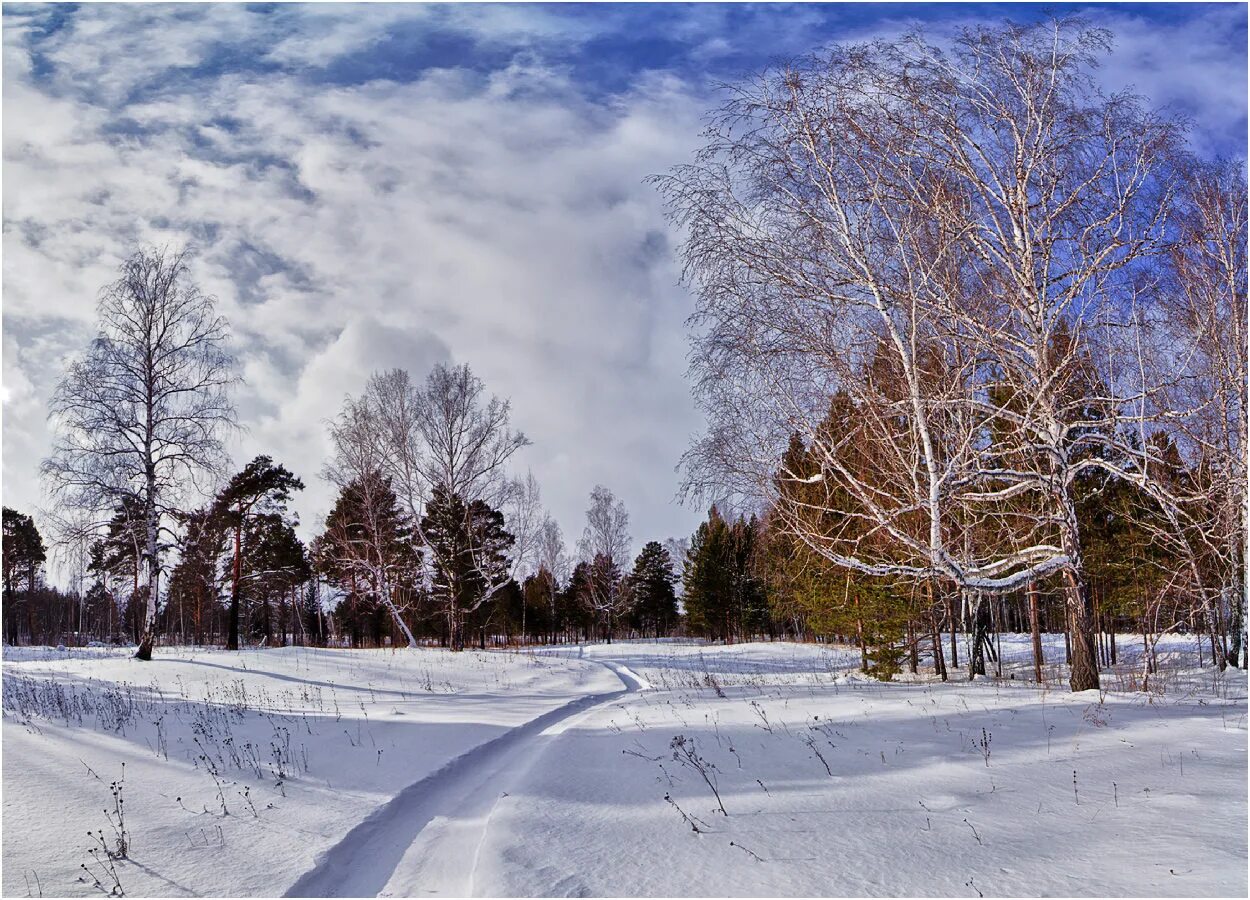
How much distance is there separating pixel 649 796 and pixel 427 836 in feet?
6.10

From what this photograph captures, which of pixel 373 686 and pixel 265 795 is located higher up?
pixel 265 795

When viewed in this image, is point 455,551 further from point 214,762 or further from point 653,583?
point 653,583

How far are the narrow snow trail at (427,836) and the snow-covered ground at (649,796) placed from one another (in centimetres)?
3

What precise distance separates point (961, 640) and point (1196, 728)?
121 feet

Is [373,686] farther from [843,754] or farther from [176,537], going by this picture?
[843,754]

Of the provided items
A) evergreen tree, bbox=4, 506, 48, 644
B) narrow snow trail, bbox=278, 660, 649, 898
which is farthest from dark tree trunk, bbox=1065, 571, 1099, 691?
evergreen tree, bbox=4, 506, 48, 644

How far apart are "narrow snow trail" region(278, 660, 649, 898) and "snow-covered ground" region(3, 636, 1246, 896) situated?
31mm

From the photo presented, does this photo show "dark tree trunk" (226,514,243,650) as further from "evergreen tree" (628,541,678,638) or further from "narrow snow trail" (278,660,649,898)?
"evergreen tree" (628,541,678,638)

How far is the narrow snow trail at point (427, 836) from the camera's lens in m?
4.73

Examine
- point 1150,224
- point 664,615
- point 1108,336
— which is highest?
point 1150,224

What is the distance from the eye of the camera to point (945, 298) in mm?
9711

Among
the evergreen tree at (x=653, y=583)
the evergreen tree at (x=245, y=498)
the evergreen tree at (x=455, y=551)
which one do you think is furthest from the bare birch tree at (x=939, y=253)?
the evergreen tree at (x=653, y=583)

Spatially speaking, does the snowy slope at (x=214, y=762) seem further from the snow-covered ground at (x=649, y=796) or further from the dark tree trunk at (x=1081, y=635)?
the dark tree trunk at (x=1081, y=635)

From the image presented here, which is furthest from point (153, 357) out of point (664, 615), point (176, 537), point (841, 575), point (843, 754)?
point (664, 615)
